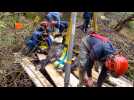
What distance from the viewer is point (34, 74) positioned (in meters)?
3.06

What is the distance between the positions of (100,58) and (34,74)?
1052 mm

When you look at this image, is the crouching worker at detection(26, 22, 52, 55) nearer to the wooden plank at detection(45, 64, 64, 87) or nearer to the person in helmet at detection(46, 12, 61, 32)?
the person in helmet at detection(46, 12, 61, 32)

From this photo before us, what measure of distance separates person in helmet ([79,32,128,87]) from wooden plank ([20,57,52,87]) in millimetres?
472

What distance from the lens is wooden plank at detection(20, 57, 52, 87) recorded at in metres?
2.75

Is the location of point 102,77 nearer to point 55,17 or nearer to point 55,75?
point 55,75

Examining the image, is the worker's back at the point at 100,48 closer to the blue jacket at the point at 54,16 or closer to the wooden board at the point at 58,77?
the wooden board at the point at 58,77

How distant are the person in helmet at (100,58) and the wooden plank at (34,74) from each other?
18.6 inches

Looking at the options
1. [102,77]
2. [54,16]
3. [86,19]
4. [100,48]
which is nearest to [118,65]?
[100,48]

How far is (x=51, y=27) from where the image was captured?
311 cm

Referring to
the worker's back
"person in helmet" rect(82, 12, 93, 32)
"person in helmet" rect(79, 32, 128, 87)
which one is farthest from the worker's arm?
"person in helmet" rect(82, 12, 93, 32)

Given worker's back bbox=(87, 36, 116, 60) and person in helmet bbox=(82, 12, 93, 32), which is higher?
person in helmet bbox=(82, 12, 93, 32)

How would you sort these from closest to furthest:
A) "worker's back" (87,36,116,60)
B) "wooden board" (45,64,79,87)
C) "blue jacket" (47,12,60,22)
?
1. "worker's back" (87,36,116,60)
2. "wooden board" (45,64,79,87)
3. "blue jacket" (47,12,60,22)

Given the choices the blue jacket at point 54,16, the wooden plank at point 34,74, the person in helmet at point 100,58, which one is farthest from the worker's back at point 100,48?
the blue jacket at point 54,16
